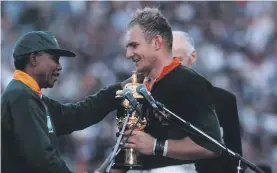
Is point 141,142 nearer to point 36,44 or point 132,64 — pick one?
point 36,44

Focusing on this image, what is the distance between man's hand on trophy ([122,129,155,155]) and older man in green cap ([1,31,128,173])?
1.74 feet

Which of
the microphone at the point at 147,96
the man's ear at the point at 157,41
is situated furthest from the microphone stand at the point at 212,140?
the man's ear at the point at 157,41

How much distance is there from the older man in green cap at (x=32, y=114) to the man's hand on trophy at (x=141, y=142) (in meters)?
0.53

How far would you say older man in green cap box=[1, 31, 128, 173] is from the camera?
16.7 ft

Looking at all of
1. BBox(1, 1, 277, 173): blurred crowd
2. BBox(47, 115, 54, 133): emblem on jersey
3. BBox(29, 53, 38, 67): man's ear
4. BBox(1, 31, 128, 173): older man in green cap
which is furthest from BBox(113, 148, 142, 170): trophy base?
BBox(1, 1, 277, 173): blurred crowd

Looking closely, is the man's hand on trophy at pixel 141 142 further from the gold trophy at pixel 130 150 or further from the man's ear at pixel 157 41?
the man's ear at pixel 157 41

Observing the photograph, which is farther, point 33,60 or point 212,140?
point 33,60

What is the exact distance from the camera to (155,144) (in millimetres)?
5020

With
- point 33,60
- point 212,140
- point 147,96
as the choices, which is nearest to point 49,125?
point 33,60

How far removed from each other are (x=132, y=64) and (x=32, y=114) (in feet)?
22.4

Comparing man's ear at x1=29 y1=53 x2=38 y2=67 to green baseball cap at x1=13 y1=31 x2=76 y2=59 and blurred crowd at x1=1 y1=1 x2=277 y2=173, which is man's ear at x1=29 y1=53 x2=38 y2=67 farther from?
blurred crowd at x1=1 y1=1 x2=277 y2=173

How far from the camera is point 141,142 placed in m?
5.02

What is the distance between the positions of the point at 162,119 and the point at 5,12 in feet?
26.8

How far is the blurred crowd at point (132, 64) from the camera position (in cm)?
1155
